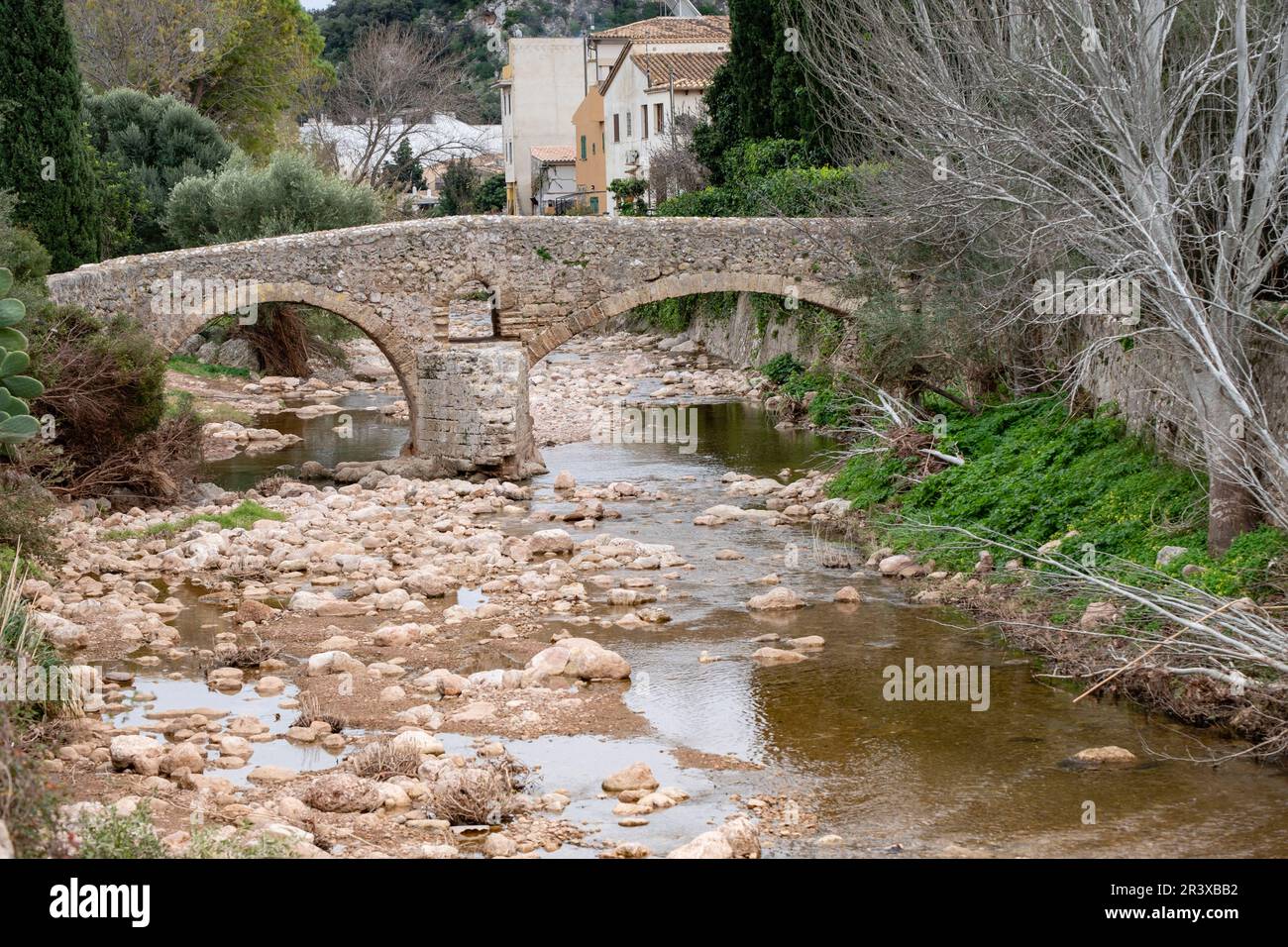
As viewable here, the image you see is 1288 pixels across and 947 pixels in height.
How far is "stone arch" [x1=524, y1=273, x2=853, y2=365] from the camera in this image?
19641 millimetres

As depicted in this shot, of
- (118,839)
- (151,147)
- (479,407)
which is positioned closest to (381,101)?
(151,147)

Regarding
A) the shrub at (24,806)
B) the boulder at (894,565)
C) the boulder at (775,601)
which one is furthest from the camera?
the boulder at (894,565)

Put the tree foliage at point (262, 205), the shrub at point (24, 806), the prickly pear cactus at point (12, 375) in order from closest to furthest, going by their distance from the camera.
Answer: the shrub at point (24, 806)
the prickly pear cactus at point (12, 375)
the tree foliage at point (262, 205)

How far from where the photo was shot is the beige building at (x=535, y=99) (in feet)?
176

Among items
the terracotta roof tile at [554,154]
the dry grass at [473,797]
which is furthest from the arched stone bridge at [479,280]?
the terracotta roof tile at [554,154]

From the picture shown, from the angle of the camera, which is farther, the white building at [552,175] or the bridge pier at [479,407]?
the white building at [552,175]

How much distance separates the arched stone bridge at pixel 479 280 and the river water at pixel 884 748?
5901mm

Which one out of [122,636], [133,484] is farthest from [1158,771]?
[133,484]

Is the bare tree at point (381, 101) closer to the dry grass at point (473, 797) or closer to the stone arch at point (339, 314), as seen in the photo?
the stone arch at point (339, 314)

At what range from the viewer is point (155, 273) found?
1755 centimetres

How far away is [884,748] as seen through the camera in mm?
9180

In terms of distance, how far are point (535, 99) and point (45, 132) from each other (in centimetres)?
3419

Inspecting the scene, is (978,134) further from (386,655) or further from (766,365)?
(766,365)

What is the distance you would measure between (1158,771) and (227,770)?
18.1 ft
